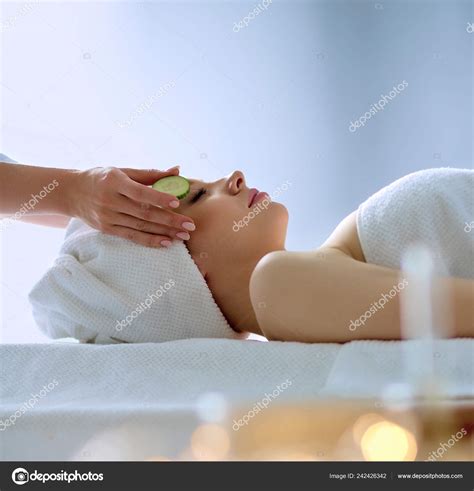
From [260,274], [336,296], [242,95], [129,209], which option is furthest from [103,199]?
[242,95]

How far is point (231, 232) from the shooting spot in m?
1.16

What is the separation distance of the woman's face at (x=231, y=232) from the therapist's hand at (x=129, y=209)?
39 millimetres

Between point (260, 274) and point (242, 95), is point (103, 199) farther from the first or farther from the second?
point (242, 95)

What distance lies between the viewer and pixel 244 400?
0.81 m

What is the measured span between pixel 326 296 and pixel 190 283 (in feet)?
0.96

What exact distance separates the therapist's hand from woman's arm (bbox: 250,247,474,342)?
0.23 meters

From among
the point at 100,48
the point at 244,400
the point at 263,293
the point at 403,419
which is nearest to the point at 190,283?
the point at 263,293

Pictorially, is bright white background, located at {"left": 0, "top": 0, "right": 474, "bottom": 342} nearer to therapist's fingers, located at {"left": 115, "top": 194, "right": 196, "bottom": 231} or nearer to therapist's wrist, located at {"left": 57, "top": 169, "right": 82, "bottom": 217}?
therapist's wrist, located at {"left": 57, "top": 169, "right": 82, "bottom": 217}

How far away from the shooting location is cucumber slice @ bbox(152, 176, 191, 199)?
1182mm

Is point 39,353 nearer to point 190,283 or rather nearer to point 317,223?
point 190,283

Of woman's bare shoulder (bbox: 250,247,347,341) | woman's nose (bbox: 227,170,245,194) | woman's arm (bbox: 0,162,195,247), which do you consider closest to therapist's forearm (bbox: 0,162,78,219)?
woman's arm (bbox: 0,162,195,247)

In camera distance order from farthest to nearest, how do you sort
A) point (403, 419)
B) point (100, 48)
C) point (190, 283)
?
point (100, 48) < point (190, 283) < point (403, 419)

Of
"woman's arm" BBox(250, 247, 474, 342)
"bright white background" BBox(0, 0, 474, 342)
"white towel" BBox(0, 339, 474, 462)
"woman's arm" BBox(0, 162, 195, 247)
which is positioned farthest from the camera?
"bright white background" BBox(0, 0, 474, 342)

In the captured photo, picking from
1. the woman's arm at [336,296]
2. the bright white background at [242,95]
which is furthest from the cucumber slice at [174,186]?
the bright white background at [242,95]
